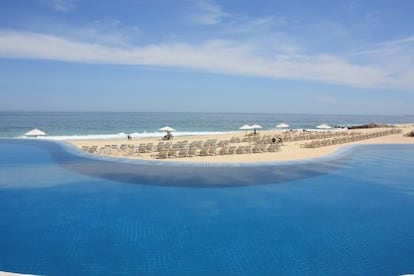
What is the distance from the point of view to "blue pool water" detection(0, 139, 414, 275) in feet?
16.2

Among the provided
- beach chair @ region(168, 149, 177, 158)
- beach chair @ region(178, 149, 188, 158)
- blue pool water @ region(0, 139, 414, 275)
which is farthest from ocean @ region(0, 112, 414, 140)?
blue pool water @ region(0, 139, 414, 275)

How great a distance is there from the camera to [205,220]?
22.2 feet

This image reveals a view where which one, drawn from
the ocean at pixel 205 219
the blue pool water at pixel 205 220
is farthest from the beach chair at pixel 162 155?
the blue pool water at pixel 205 220

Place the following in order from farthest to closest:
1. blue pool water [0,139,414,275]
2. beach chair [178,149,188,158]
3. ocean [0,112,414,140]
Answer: ocean [0,112,414,140] < beach chair [178,149,188,158] < blue pool water [0,139,414,275]

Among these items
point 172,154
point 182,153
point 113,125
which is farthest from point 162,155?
point 113,125

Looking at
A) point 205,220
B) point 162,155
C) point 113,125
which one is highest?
point 113,125

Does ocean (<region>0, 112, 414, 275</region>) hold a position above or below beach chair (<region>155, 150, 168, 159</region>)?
below

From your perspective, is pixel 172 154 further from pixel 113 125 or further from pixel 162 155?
pixel 113 125

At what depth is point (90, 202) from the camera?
7863 mm

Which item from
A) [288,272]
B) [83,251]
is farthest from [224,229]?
[83,251]

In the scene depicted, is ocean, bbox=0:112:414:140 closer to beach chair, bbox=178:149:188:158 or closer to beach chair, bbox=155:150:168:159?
beach chair, bbox=155:150:168:159

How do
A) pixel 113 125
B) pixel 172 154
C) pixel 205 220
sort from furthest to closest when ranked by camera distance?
pixel 113 125, pixel 172 154, pixel 205 220

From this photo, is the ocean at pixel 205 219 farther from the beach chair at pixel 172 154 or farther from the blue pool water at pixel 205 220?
the beach chair at pixel 172 154

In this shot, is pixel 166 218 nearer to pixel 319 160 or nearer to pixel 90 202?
pixel 90 202
